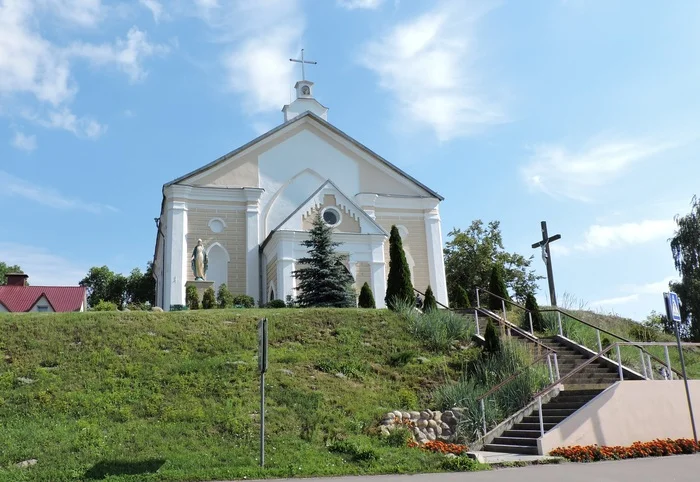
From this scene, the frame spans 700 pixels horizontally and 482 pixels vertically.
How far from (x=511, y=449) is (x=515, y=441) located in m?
0.35

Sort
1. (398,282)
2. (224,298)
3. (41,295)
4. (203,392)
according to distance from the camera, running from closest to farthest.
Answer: (203,392)
(398,282)
(224,298)
(41,295)

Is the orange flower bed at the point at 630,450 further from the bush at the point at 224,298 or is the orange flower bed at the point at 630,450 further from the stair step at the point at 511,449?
the bush at the point at 224,298

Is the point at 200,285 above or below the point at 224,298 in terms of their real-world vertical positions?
above

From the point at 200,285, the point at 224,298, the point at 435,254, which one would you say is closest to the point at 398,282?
the point at 224,298

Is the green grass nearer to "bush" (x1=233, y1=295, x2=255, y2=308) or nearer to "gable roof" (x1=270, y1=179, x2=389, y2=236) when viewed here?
"bush" (x1=233, y1=295, x2=255, y2=308)

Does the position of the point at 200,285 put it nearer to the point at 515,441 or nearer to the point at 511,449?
the point at 515,441

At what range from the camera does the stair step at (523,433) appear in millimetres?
13052

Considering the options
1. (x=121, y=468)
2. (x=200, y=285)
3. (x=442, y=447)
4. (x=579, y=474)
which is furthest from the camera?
(x=200, y=285)

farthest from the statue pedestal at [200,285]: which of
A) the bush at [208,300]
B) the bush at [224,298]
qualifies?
the bush at [208,300]

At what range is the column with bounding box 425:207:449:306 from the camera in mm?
33219

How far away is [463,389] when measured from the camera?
14.4m

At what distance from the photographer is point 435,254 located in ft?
111

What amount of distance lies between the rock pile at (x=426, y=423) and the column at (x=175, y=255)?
57.1 feet

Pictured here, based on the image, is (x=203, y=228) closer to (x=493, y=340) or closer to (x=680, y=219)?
(x=493, y=340)
